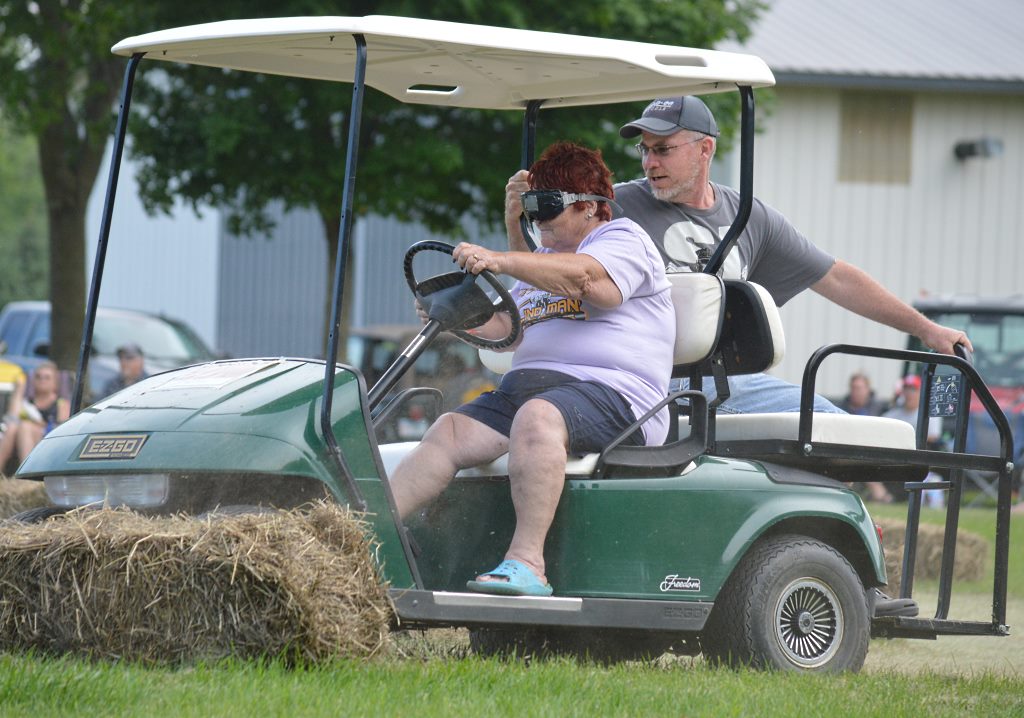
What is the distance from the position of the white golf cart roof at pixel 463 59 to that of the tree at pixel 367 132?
7.97 metres

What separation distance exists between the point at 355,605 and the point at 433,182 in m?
10.7

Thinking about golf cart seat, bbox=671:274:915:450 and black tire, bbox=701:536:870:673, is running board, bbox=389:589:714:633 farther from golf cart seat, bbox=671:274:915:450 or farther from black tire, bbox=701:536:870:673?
golf cart seat, bbox=671:274:915:450

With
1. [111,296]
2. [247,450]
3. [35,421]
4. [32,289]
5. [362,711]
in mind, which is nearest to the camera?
[362,711]

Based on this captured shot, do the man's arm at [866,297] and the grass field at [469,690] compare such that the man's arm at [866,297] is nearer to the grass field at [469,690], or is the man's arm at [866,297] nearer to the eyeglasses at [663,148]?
the eyeglasses at [663,148]

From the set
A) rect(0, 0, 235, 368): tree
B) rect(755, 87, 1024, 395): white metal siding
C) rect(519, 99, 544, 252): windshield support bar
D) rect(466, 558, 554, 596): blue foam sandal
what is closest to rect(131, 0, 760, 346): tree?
rect(0, 0, 235, 368): tree

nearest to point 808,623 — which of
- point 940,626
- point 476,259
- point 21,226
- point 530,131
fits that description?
point 940,626

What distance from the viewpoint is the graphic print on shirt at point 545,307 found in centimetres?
499

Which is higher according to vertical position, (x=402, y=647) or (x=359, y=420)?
(x=359, y=420)

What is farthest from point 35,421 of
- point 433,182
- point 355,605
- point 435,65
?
point 355,605

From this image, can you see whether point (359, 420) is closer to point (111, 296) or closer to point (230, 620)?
point (230, 620)

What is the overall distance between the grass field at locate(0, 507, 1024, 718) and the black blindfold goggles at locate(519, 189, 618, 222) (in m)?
1.37

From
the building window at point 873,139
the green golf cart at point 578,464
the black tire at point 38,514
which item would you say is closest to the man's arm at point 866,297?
the green golf cart at point 578,464

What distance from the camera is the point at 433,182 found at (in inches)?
577

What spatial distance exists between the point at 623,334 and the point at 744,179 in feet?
2.33
